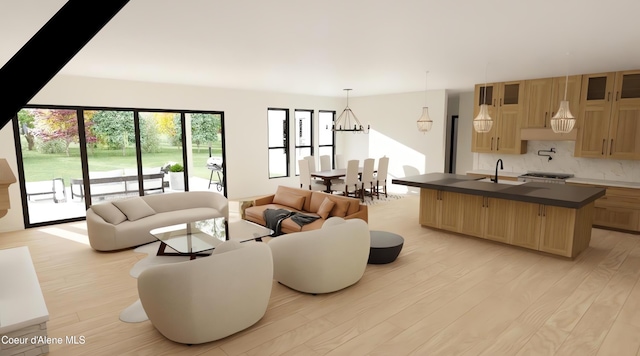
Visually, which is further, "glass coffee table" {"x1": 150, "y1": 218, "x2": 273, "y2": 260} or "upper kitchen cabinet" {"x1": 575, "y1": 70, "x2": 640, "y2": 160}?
"upper kitchen cabinet" {"x1": 575, "y1": 70, "x2": 640, "y2": 160}

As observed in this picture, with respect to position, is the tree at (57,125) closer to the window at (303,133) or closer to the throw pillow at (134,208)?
the throw pillow at (134,208)

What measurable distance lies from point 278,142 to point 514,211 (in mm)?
6415

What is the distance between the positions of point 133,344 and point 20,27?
3184mm

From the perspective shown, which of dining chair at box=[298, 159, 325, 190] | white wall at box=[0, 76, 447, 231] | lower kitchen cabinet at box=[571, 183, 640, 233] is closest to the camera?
lower kitchen cabinet at box=[571, 183, 640, 233]

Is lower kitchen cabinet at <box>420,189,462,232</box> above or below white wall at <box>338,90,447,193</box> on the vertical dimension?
below

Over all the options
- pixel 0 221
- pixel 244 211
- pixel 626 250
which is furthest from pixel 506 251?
pixel 0 221

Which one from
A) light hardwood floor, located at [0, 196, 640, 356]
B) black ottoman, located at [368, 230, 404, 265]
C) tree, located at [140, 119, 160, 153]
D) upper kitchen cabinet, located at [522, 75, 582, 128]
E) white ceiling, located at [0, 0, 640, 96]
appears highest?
white ceiling, located at [0, 0, 640, 96]

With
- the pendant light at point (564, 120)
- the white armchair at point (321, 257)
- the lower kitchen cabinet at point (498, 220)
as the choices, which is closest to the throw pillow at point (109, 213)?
the white armchair at point (321, 257)

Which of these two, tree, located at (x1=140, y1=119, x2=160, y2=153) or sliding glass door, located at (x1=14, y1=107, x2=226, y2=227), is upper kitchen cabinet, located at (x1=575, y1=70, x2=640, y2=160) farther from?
tree, located at (x1=140, y1=119, x2=160, y2=153)

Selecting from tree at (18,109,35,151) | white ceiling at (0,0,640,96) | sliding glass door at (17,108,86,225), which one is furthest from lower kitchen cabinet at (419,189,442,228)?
tree at (18,109,35,151)

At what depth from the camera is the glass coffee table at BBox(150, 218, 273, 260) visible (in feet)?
14.3

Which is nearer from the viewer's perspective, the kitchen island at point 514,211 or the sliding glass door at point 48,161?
the kitchen island at point 514,211

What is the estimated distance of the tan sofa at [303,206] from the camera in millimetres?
5351

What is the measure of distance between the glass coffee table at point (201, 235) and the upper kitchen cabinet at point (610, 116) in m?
5.90
